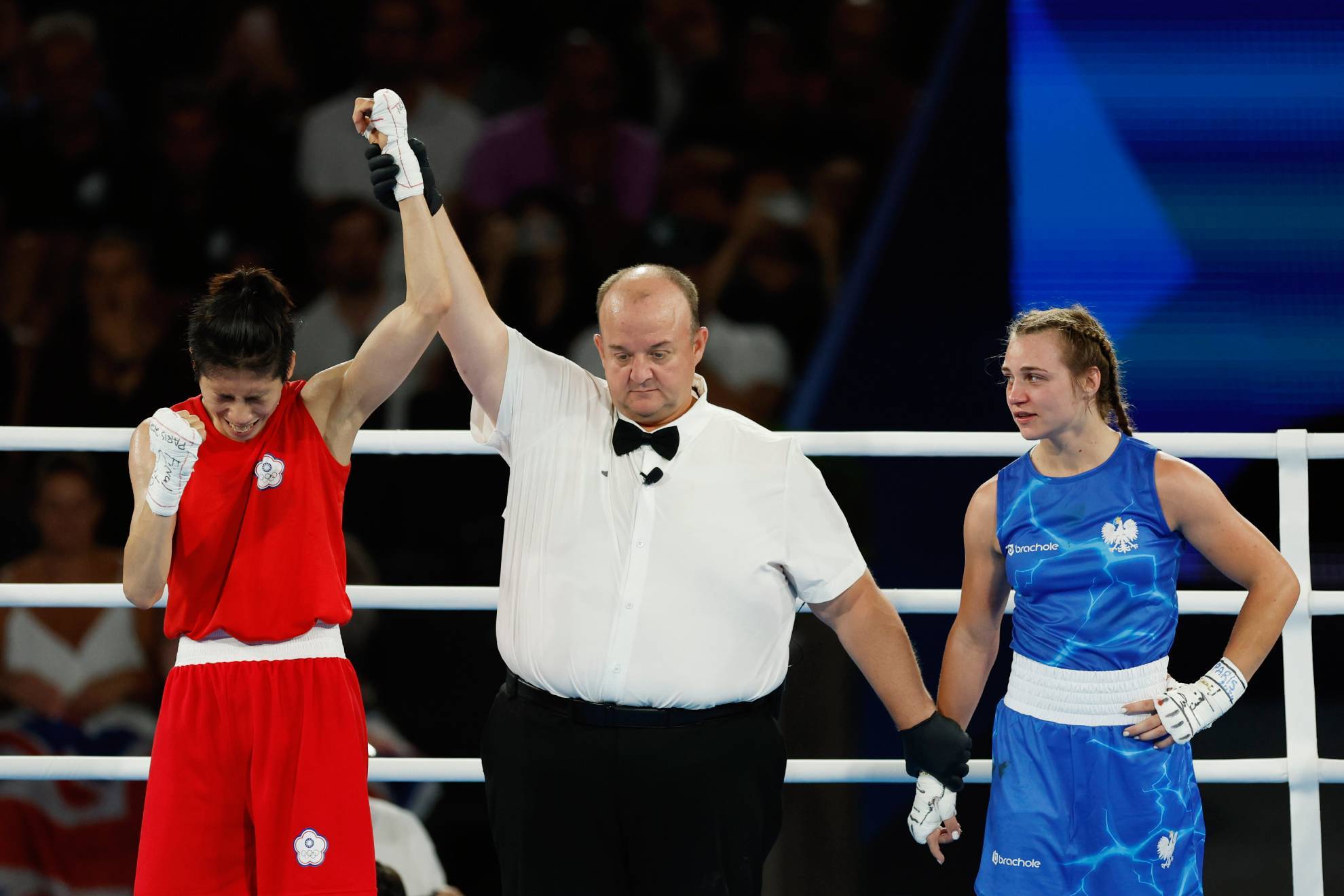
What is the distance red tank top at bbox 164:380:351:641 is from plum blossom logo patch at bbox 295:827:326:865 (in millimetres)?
265

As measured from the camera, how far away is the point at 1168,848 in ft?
5.84

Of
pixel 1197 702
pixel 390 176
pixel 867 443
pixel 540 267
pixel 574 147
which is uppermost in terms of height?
pixel 574 147

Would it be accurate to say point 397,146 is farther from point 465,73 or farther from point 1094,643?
point 465,73

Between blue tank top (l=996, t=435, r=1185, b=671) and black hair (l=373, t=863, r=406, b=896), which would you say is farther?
black hair (l=373, t=863, r=406, b=896)

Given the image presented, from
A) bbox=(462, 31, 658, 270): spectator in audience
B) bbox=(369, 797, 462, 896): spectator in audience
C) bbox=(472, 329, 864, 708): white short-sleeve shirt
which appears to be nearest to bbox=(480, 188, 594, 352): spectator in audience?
bbox=(462, 31, 658, 270): spectator in audience

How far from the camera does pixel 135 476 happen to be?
180 cm

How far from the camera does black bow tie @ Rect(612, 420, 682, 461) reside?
181cm

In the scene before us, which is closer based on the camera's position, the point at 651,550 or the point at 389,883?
the point at 651,550

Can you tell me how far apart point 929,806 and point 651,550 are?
58 cm

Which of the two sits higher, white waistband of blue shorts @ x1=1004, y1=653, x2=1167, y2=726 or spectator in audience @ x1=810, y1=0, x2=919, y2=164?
spectator in audience @ x1=810, y1=0, x2=919, y2=164

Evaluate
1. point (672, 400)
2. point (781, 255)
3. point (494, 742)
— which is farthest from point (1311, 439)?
point (781, 255)

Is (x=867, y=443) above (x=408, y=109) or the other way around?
the other way around

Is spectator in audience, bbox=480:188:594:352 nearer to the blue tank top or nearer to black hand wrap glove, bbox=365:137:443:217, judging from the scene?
black hand wrap glove, bbox=365:137:443:217

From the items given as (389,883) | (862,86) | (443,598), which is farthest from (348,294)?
(389,883)
